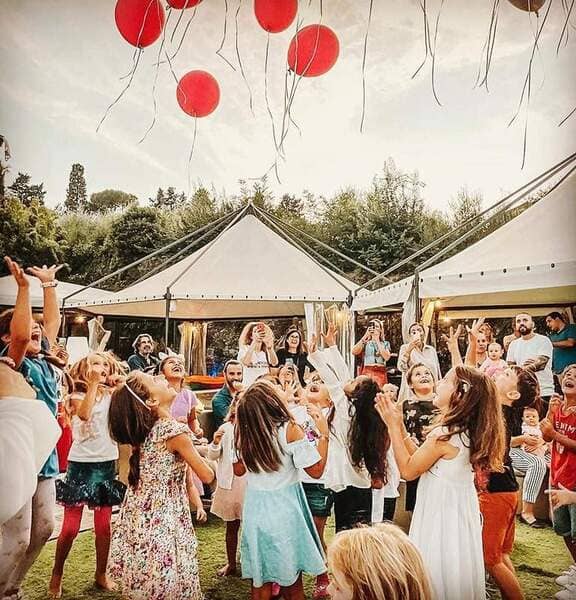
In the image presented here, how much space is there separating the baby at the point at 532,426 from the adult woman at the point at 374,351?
54 centimetres

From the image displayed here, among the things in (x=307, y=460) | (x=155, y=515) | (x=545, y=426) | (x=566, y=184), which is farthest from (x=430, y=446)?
(x=566, y=184)

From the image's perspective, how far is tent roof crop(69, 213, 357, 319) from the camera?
2.65 meters

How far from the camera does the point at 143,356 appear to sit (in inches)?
101

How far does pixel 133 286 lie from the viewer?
2613 mm

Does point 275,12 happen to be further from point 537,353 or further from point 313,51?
point 537,353

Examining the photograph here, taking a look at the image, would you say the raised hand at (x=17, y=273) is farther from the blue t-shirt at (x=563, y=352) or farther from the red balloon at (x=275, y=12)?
the blue t-shirt at (x=563, y=352)

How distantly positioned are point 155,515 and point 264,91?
1.69m

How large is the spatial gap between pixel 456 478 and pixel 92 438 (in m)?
1.34

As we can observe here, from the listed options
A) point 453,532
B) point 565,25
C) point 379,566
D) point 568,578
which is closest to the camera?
point 379,566

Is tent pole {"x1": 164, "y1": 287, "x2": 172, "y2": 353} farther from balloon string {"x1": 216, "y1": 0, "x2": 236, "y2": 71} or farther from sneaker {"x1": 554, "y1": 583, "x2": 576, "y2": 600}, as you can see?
sneaker {"x1": 554, "y1": 583, "x2": 576, "y2": 600}

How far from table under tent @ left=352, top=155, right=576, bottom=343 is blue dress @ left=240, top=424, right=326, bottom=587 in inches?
28.1

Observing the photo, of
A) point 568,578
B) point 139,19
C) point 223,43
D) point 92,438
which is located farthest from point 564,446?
point 139,19

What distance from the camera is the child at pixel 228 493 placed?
8.18ft

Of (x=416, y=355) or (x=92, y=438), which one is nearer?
(x=92, y=438)
